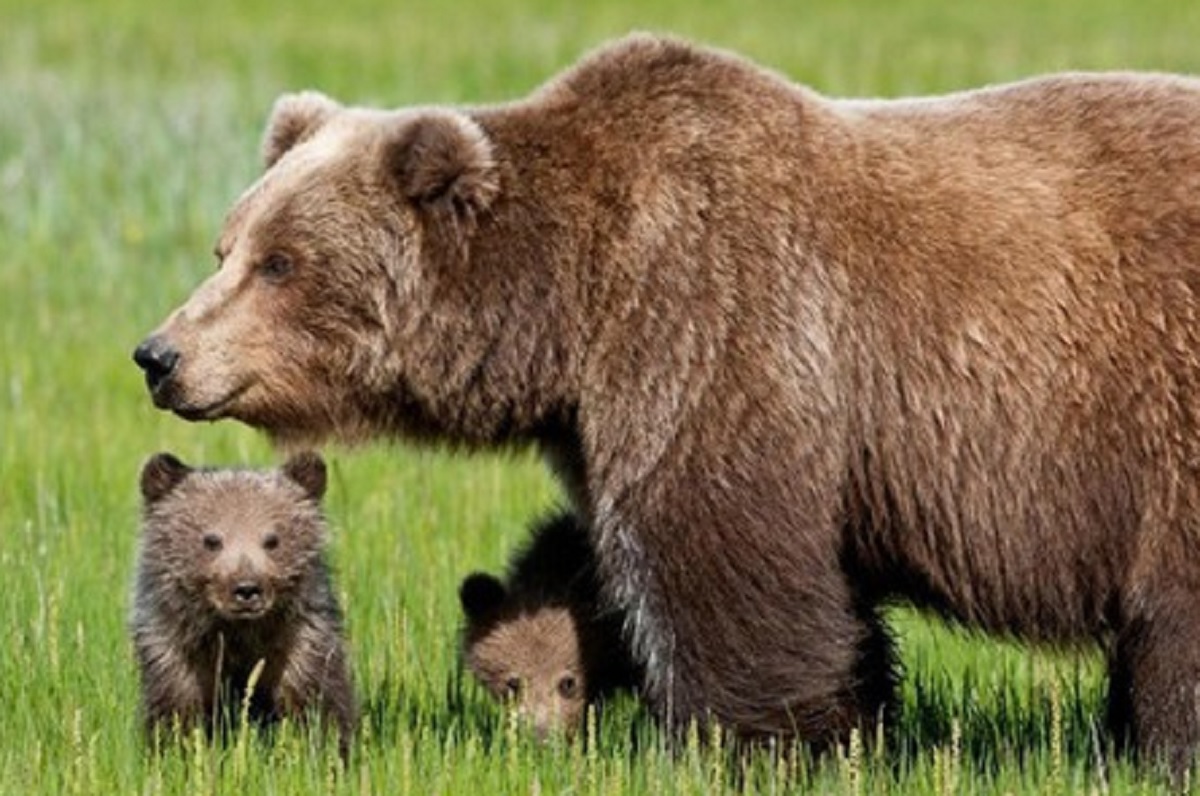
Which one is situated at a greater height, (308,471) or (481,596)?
(308,471)

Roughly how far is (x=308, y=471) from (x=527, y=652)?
917mm

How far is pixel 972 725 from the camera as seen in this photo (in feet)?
25.9

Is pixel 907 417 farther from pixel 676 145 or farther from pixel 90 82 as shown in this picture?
pixel 90 82

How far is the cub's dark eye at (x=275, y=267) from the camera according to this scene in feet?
23.7

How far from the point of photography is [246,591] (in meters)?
7.11

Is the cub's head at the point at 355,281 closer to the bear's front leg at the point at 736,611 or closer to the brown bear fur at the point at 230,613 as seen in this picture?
the brown bear fur at the point at 230,613

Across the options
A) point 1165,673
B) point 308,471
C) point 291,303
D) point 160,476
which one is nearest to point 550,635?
point 308,471

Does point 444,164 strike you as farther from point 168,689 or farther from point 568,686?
point 568,686

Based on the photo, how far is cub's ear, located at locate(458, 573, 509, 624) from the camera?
798cm

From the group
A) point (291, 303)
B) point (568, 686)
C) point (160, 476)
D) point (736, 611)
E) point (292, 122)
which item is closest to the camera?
point (736, 611)

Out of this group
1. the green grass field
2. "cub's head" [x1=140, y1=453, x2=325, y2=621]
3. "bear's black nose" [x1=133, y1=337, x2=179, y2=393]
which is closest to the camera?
the green grass field

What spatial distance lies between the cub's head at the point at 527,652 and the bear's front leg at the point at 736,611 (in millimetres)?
878

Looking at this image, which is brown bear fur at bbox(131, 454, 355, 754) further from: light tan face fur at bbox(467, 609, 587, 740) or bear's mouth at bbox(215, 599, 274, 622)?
light tan face fur at bbox(467, 609, 587, 740)

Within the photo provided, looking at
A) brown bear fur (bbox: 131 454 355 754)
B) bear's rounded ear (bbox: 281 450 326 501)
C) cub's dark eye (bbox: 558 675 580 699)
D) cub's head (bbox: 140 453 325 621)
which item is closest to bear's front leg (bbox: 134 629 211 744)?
brown bear fur (bbox: 131 454 355 754)
